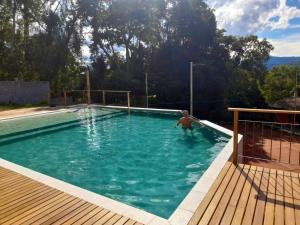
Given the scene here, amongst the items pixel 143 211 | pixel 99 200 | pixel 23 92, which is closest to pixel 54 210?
Answer: pixel 99 200

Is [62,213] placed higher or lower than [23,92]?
lower

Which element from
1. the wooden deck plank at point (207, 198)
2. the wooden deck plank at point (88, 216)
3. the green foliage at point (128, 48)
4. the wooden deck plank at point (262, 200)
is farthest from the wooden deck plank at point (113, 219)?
the green foliage at point (128, 48)

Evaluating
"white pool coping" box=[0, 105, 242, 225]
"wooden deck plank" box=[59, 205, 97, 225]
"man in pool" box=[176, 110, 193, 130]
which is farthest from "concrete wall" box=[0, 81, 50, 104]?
"wooden deck plank" box=[59, 205, 97, 225]

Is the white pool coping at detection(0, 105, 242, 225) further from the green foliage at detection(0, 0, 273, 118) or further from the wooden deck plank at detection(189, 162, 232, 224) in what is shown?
the green foliage at detection(0, 0, 273, 118)

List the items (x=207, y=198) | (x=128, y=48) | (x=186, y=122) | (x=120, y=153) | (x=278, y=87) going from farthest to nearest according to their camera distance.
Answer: (x=128, y=48), (x=278, y=87), (x=186, y=122), (x=120, y=153), (x=207, y=198)

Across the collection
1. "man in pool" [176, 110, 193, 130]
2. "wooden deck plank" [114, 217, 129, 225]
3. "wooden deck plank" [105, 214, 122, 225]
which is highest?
"man in pool" [176, 110, 193, 130]

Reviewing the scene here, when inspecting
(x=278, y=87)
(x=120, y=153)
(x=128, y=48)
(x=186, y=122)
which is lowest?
(x=120, y=153)

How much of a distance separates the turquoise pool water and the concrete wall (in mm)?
5738

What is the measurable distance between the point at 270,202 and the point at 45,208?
290 cm

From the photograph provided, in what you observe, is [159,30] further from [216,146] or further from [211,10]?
[216,146]

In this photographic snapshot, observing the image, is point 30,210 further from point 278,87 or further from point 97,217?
point 278,87

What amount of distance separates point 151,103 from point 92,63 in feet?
22.1

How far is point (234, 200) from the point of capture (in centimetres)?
365

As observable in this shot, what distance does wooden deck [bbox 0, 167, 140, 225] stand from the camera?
3291 mm
